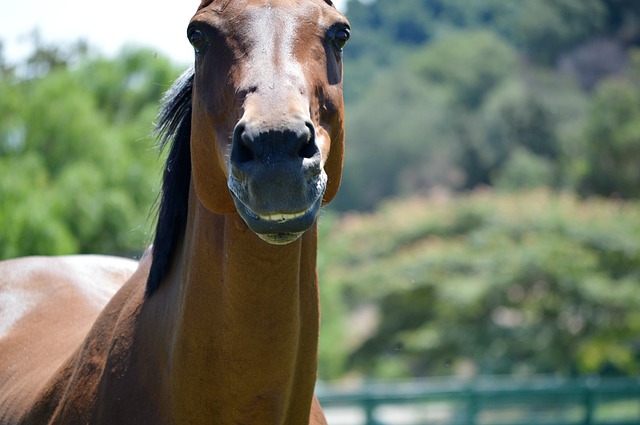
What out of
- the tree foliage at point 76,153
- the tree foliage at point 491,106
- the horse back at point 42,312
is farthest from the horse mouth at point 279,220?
the tree foliage at point 491,106

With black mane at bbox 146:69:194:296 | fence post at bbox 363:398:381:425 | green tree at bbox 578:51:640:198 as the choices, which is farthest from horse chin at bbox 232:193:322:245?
green tree at bbox 578:51:640:198

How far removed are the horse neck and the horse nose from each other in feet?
1.18

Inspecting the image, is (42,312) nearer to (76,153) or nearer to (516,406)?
(516,406)

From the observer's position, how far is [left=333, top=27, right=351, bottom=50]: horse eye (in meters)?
2.89

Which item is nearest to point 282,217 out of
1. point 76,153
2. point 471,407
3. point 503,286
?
point 471,407

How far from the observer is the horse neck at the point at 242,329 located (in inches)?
107

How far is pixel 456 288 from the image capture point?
18547 millimetres

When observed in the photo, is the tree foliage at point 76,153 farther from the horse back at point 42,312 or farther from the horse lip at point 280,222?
the horse lip at point 280,222

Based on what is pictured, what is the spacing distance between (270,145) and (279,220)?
20 cm

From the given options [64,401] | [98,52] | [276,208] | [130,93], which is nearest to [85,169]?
[130,93]

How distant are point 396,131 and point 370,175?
427cm

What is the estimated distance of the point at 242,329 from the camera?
2.76m

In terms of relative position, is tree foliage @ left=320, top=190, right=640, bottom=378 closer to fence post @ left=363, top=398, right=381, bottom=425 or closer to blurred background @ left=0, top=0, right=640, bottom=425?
blurred background @ left=0, top=0, right=640, bottom=425

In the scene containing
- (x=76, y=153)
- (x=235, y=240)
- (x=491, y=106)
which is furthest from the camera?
(x=491, y=106)
